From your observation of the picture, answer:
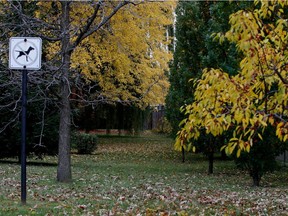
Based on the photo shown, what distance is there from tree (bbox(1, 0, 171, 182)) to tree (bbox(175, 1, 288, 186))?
6.38 metres

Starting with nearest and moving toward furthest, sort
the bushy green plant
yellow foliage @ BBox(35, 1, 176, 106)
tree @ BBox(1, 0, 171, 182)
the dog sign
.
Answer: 1. the dog sign
2. tree @ BBox(1, 0, 171, 182)
3. yellow foliage @ BBox(35, 1, 176, 106)
4. the bushy green plant

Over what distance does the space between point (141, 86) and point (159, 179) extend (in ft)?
34.7

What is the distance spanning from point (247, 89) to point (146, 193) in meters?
5.70

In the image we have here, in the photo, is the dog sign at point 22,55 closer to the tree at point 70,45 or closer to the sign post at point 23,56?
the sign post at point 23,56

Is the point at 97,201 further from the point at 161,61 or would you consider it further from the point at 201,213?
the point at 161,61

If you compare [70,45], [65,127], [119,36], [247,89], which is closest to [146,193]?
[65,127]

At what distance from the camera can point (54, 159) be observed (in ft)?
74.9

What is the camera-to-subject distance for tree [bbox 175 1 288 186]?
5.39 metres

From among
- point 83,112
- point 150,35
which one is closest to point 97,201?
point 150,35

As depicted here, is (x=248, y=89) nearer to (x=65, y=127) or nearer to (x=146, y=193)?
(x=146, y=193)

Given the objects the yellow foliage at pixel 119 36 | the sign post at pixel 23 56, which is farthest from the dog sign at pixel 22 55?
the yellow foliage at pixel 119 36

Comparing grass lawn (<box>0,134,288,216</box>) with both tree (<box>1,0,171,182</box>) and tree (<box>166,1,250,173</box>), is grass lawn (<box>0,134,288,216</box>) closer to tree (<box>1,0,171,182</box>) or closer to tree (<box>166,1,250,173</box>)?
tree (<box>166,1,250,173</box>)

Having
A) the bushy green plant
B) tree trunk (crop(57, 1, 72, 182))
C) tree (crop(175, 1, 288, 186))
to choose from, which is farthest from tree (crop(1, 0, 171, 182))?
tree (crop(175, 1, 288, 186))

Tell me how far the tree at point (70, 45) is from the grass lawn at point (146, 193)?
1.49 metres
